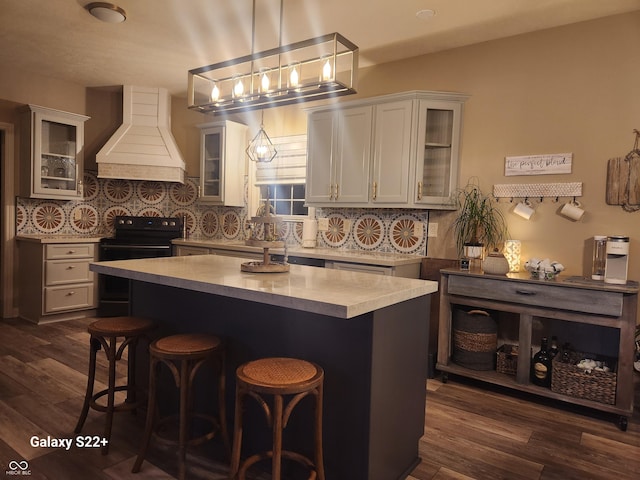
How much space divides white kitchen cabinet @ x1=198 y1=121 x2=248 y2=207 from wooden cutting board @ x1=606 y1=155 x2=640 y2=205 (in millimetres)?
3647

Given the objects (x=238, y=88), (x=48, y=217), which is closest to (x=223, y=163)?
(x=48, y=217)

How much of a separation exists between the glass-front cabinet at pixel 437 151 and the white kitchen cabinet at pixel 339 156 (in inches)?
18.6

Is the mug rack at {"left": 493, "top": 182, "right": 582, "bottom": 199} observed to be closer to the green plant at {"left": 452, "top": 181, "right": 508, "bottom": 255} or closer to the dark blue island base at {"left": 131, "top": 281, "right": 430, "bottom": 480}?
the green plant at {"left": 452, "top": 181, "right": 508, "bottom": 255}

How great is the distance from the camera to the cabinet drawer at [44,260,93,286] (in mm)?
4438

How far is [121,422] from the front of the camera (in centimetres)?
246

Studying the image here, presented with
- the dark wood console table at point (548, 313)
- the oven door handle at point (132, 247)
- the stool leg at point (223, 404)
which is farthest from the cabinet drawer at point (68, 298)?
the dark wood console table at point (548, 313)

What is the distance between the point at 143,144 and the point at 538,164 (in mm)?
4115

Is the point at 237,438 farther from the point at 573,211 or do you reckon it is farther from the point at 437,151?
the point at 437,151

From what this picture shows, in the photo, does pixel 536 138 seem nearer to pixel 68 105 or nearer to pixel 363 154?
pixel 363 154

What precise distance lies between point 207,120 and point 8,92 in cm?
204

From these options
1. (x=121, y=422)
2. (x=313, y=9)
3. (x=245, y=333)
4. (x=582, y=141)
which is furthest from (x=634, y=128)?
(x=121, y=422)

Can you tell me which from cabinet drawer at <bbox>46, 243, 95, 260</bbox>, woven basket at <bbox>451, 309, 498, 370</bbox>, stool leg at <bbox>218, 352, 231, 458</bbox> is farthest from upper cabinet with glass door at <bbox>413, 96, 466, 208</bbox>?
cabinet drawer at <bbox>46, 243, 95, 260</bbox>

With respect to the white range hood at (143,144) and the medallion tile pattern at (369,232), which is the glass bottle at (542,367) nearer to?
the medallion tile pattern at (369,232)

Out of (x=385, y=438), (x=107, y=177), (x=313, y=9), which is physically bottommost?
(x=385, y=438)
